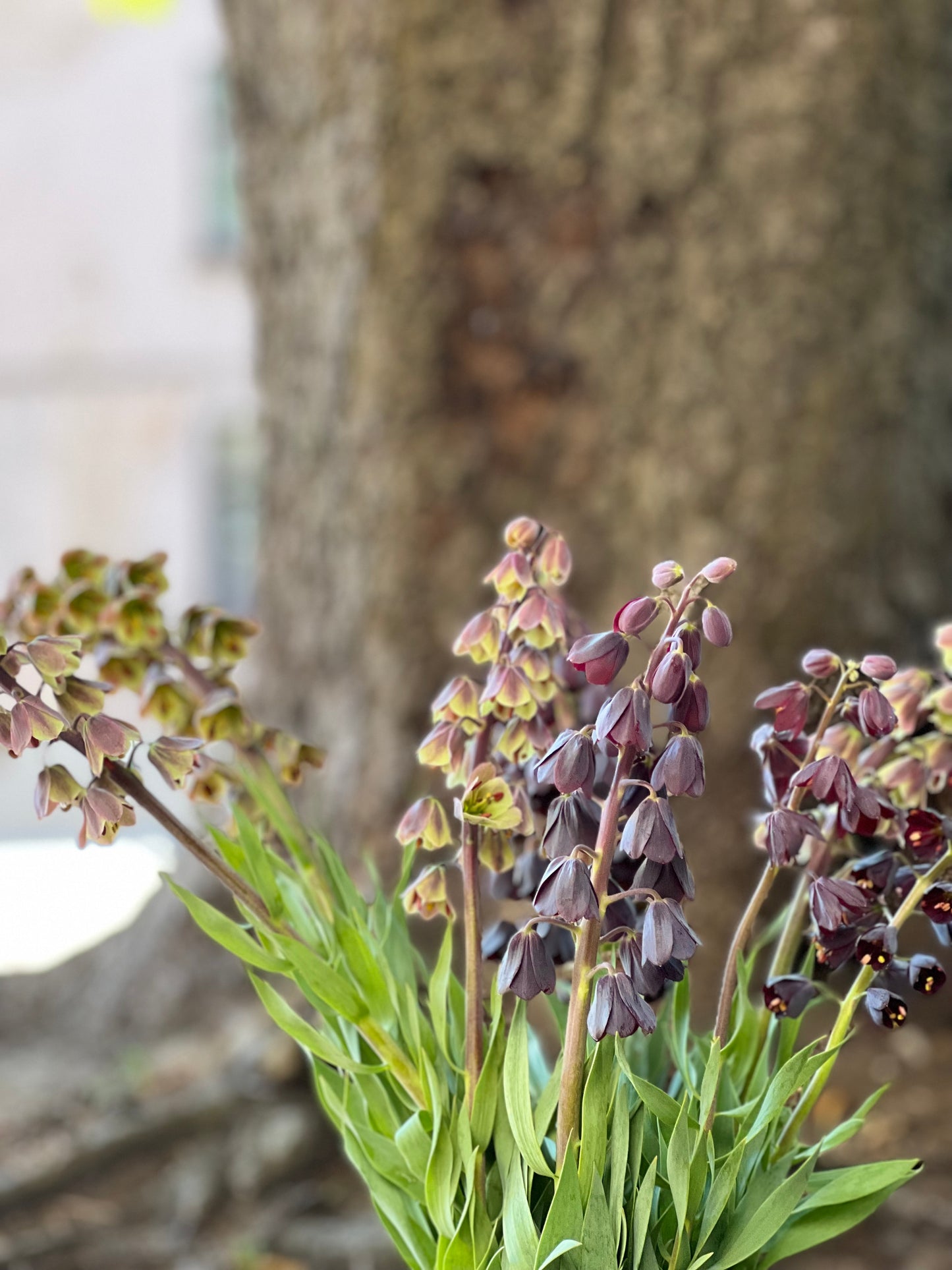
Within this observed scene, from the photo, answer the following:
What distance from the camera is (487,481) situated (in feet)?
4.71

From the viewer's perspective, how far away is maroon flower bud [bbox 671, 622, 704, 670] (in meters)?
0.38

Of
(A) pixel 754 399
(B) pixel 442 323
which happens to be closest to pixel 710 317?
(A) pixel 754 399

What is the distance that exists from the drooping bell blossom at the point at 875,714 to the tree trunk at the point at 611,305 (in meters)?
1.00

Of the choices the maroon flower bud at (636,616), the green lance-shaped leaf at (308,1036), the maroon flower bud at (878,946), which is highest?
the maroon flower bud at (636,616)

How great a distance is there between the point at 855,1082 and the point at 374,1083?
115 centimetres

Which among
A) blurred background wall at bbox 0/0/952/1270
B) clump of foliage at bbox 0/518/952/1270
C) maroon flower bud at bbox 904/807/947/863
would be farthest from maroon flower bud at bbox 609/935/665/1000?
blurred background wall at bbox 0/0/952/1270

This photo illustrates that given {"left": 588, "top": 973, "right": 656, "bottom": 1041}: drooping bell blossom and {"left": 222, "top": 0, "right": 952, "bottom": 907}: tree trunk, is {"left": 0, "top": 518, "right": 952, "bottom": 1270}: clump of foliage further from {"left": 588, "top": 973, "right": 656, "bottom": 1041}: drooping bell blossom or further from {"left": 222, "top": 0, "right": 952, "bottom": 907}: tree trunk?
{"left": 222, "top": 0, "right": 952, "bottom": 907}: tree trunk

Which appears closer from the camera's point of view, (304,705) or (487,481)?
(487,481)

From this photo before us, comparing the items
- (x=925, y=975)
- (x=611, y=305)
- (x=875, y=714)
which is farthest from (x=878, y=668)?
(x=611, y=305)

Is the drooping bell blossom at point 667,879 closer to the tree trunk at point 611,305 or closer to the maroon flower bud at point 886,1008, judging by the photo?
the maroon flower bud at point 886,1008

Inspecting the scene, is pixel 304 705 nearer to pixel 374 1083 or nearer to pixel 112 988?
pixel 112 988

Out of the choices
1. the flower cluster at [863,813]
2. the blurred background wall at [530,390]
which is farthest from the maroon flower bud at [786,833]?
the blurred background wall at [530,390]

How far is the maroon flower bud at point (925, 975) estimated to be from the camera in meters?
0.43

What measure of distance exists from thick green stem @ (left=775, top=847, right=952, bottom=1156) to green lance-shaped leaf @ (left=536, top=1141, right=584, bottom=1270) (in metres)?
0.09
